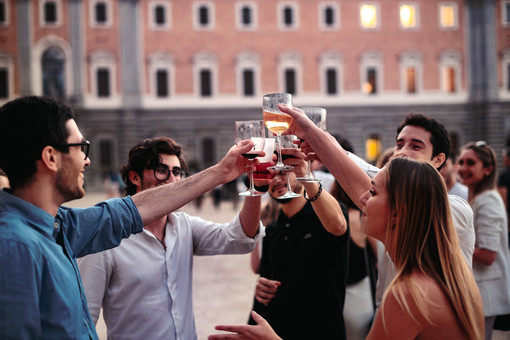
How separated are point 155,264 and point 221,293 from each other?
4516 mm

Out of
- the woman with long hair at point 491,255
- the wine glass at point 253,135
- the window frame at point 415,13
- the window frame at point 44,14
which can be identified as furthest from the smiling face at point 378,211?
the window frame at point 415,13

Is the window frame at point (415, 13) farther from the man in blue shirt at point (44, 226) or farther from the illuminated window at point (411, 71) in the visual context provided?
the man in blue shirt at point (44, 226)

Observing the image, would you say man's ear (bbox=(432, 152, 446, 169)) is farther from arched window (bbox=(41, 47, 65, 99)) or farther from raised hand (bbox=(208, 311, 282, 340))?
arched window (bbox=(41, 47, 65, 99))

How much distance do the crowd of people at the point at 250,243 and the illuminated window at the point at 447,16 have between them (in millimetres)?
23138

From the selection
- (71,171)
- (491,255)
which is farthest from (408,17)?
(71,171)

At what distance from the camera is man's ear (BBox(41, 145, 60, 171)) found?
1561 millimetres

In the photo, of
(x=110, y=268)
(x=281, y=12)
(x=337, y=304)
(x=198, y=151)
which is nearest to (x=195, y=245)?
(x=110, y=268)

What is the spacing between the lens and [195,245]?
2533 mm

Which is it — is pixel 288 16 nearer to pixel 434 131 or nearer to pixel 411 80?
pixel 411 80

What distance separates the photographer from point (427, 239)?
158 cm

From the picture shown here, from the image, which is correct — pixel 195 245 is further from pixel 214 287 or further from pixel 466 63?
pixel 466 63

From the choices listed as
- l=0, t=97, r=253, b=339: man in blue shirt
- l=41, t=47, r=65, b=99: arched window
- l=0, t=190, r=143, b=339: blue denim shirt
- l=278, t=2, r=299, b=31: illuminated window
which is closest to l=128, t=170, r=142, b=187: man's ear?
l=0, t=97, r=253, b=339: man in blue shirt

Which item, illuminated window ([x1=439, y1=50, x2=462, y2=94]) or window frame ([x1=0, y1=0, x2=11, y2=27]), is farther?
illuminated window ([x1=439, y1=50, x2=462, y2=94])

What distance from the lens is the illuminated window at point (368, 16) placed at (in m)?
23.7
